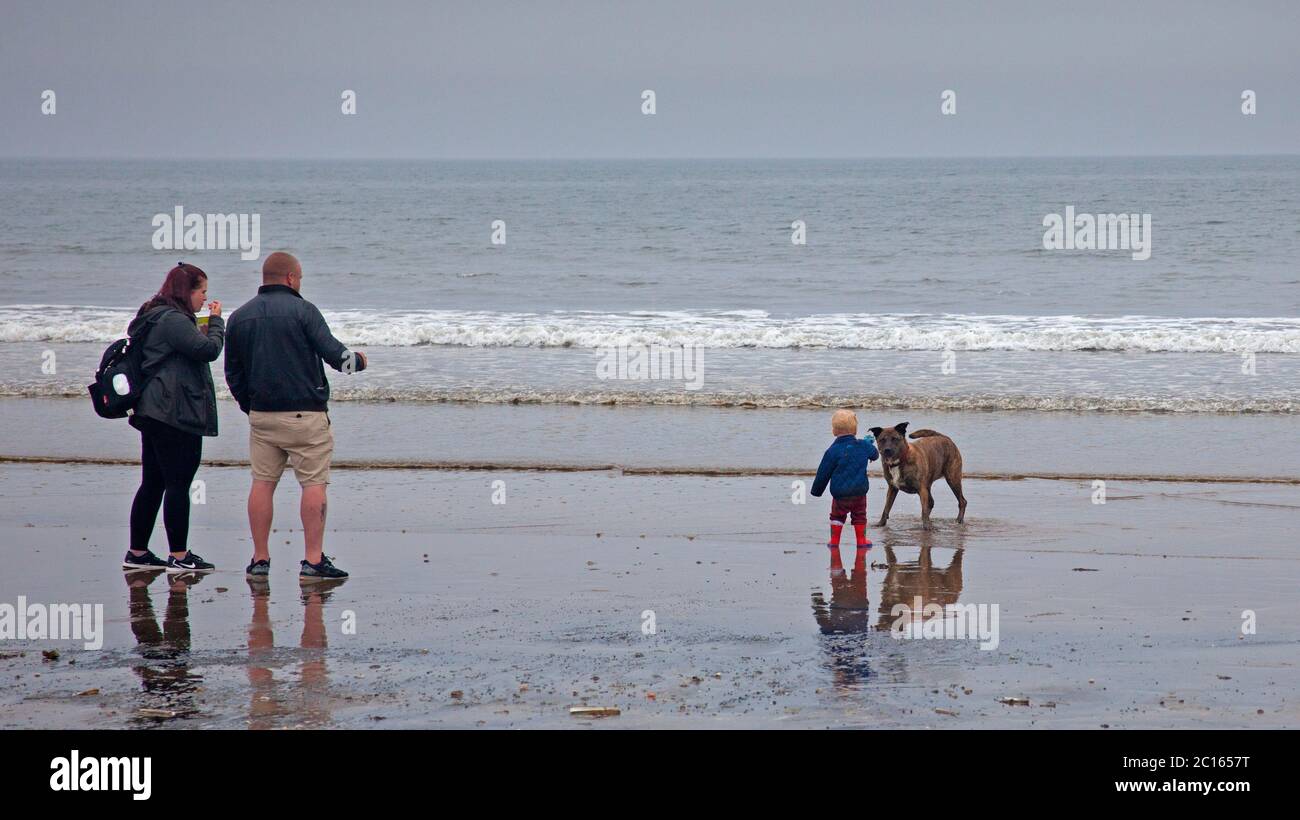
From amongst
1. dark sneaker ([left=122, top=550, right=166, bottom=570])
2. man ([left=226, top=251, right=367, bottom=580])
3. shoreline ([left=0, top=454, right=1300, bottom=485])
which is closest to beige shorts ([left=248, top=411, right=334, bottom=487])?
man ([left=226, top=251, right=367, bottom=580])

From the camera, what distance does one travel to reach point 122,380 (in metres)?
7.32

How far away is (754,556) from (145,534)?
11.8 feet

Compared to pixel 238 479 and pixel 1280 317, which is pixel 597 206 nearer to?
pixel 1280 317

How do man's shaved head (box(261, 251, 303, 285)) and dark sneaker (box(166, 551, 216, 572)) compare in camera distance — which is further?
dark sneaker (box(166, 551, 216, 572))

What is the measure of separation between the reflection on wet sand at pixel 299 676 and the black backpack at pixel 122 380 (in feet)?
4.11

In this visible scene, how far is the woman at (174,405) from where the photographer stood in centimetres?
730

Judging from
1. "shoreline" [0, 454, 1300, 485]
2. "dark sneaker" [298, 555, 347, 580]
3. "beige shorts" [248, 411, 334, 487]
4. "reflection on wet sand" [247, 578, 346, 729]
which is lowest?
"reflection on wet sand" [247, 578, 346, 729]

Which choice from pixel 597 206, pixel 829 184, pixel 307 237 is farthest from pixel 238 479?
pixel 829 184

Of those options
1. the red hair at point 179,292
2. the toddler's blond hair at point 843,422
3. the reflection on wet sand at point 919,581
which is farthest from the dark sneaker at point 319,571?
the toddler's blond hair at point 843,422

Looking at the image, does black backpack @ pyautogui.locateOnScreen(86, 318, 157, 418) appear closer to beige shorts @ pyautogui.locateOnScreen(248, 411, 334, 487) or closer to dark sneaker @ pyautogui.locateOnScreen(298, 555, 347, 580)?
beige shorts @ pyautogui.locateOnScreen(248, 411, 334, 487)

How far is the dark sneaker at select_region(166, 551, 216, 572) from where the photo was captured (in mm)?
7617

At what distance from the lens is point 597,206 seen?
69.1 metres

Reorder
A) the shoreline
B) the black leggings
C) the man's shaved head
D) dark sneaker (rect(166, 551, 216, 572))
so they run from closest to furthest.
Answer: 1. the man's shaved head
2. the black leggings
3. dark sneaker (rect(166, 551, 216, 572))
4. the shoreline

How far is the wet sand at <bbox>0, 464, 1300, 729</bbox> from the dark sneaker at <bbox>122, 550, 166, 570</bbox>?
0.11m
